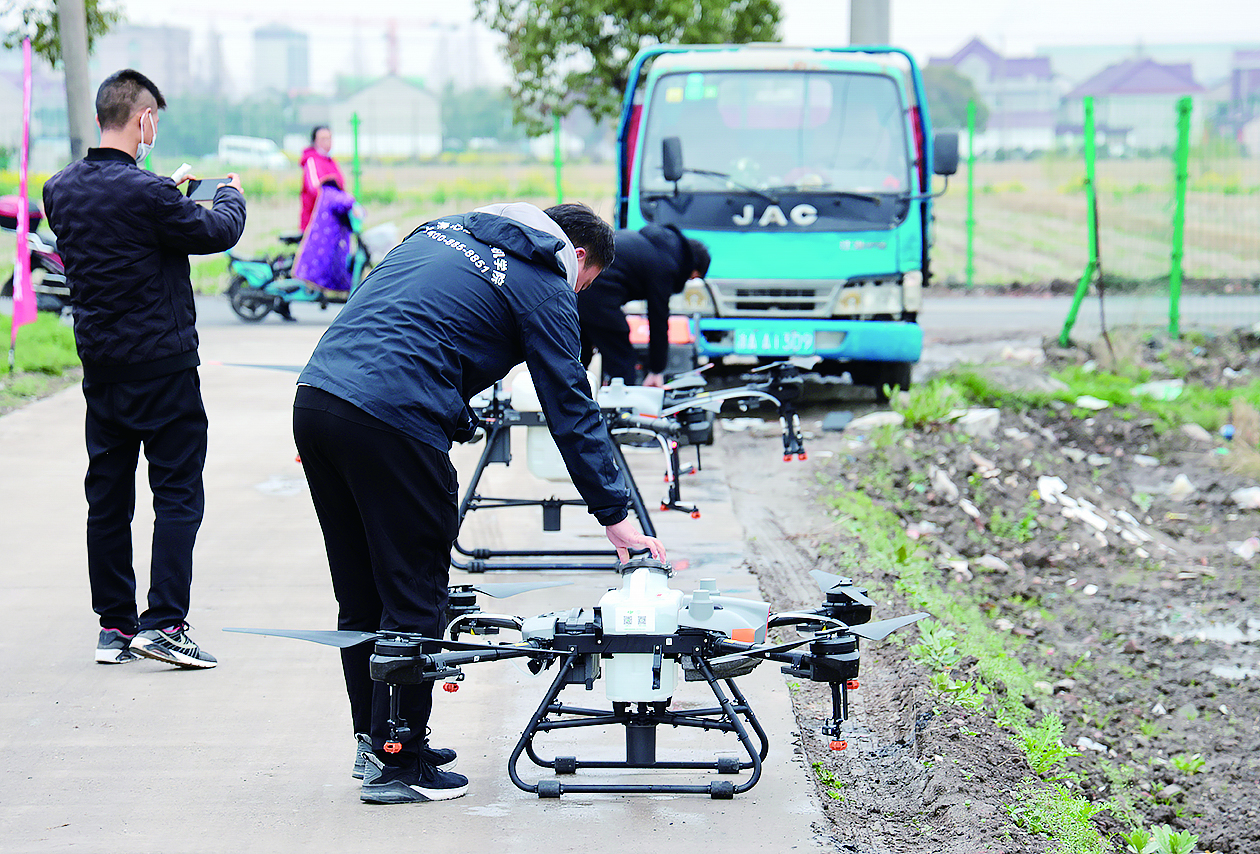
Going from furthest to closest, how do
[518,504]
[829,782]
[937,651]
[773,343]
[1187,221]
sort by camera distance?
[1187,221]
[773,343]
[518,504]
[937,651]
[829,782]

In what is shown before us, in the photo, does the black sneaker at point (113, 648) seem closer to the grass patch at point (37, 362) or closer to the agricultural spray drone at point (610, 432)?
the agricultural spray drone at point (610, 432)

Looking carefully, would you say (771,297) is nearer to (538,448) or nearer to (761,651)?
(538,448)

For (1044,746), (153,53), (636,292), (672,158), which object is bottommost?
(1044,746)

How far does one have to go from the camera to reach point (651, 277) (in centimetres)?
725

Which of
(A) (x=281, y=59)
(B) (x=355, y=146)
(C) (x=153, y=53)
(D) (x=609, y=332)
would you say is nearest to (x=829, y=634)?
(D) (x=609, y=332)

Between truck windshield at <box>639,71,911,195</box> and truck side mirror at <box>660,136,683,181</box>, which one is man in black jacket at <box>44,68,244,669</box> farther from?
truck windshield at <box>639,71,911,195</box>

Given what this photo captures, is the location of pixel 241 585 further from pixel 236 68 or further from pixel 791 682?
pixel 236 68

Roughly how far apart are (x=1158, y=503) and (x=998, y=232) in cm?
1798

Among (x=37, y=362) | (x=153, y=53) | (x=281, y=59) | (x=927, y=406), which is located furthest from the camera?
(x=153, y=53)

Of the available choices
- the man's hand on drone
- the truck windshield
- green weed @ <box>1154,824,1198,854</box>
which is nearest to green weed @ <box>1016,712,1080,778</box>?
green weed @ <box>1154,824,1198,854</box>

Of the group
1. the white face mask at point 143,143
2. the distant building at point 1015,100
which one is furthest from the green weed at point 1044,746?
the distant building at point 1015,100

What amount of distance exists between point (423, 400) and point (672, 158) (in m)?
6.22

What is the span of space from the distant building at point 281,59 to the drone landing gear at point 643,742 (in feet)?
74.5

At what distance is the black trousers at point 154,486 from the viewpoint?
15.5ft
